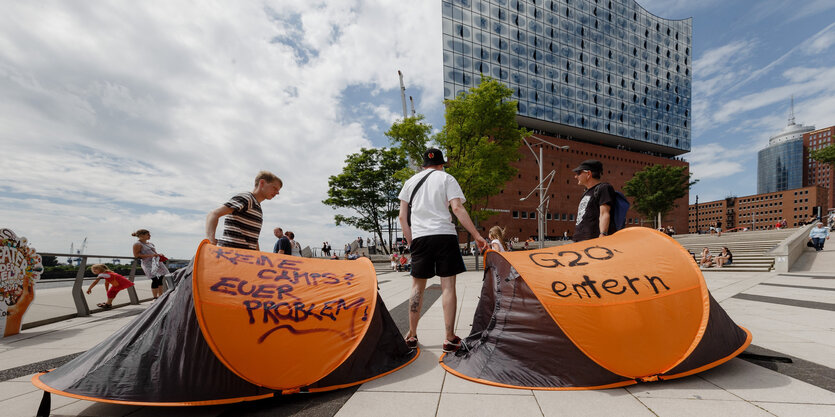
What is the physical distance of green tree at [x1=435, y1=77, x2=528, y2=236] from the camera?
17.8 m

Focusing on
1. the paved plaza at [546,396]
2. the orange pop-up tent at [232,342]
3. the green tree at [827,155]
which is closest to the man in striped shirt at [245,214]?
the orange pop-up tent at [232,342]

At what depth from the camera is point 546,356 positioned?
241 centimetres

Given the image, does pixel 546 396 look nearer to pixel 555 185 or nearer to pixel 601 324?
pixel 601 324

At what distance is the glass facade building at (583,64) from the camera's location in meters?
40.0

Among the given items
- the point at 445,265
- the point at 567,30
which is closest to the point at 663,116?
the point at 567,30

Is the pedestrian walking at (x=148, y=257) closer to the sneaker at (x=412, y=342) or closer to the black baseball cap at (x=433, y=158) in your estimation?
the sneaker at (x=412, y=342)

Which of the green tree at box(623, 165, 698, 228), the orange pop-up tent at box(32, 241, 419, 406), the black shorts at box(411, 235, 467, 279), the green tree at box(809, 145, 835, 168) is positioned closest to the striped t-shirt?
the orange pop-up tent at box(32, 241, 419, 406)

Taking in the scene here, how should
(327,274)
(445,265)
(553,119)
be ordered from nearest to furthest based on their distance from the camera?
(327,274)
(445,265)
(553,119)

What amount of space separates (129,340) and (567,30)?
58.7m

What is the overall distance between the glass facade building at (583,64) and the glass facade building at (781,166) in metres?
118

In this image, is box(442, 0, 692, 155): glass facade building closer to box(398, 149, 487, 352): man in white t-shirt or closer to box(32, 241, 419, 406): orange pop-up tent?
box(398, 149, 487, 352): man in white t-shirt

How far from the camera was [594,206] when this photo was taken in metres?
3.66

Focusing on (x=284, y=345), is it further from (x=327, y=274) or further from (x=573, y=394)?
(x=573, y=394)

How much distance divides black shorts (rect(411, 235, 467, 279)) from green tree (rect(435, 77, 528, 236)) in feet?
47.5
